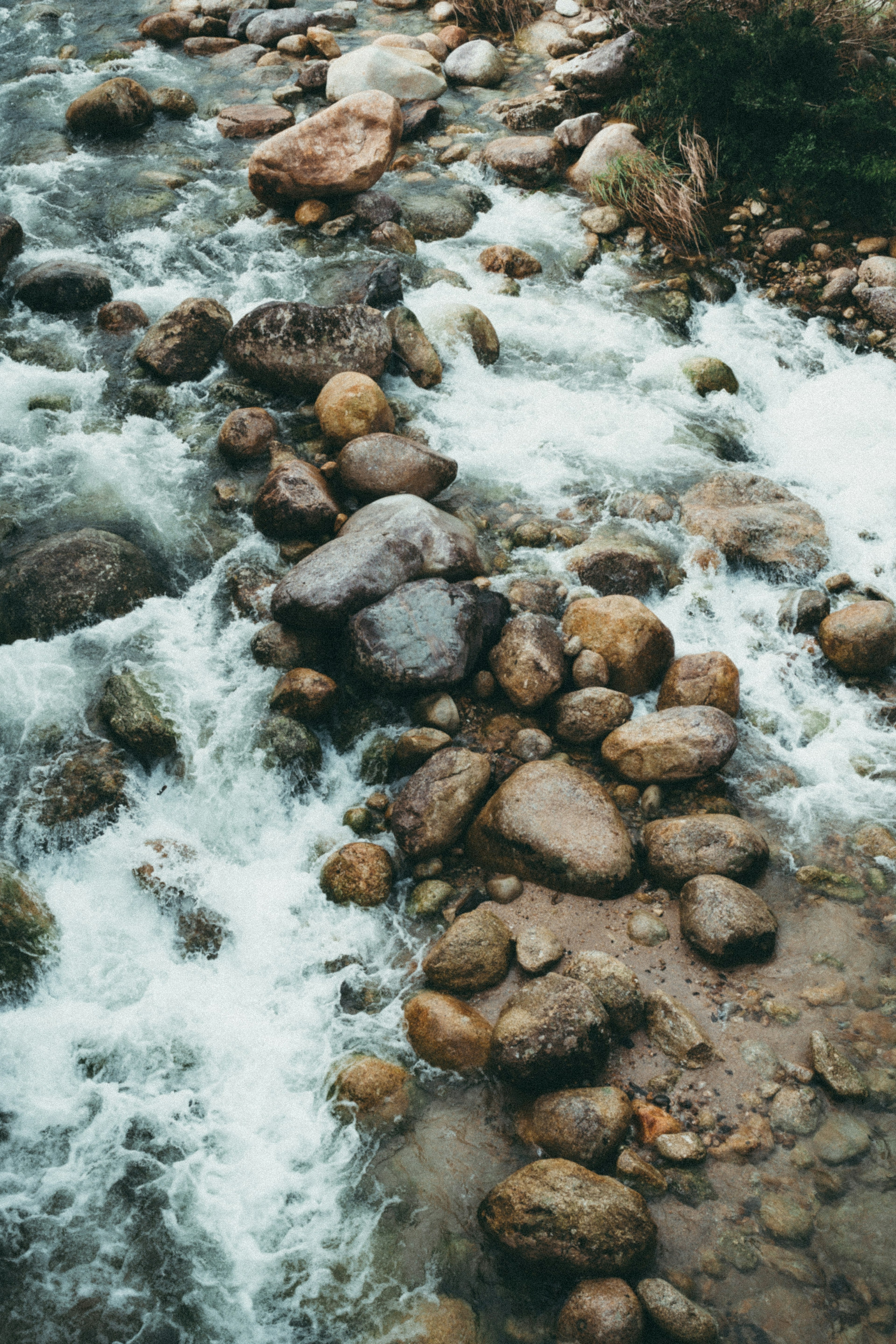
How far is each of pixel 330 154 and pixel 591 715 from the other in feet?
22.8

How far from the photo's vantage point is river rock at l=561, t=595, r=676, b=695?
501 centimetres

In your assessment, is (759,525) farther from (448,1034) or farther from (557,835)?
(448,1034)

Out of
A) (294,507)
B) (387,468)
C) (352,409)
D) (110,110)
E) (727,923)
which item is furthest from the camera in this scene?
(110,110)

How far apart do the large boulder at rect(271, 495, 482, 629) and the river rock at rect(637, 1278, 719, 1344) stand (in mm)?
3476

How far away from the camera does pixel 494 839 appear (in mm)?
4344

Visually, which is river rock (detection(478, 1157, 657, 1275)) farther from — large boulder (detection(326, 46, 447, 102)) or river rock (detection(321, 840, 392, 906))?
large boulder (detection(326, 46, 447, 102))

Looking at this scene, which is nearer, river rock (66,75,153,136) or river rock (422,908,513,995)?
river rock (422,908,513,995)

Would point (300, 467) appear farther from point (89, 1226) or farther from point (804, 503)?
point (89, 1226)

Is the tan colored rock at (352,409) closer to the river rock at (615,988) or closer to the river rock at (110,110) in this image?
the river rock at (615,988)

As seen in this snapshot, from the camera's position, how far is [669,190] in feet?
28.3

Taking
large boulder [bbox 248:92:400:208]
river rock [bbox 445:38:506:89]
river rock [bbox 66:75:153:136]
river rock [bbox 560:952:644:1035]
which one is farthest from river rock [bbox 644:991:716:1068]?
river rock [bbox 445:38:506:89]

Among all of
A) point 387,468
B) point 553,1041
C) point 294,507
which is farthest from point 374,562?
point 553,1041

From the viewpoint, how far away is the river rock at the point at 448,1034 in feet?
11.8

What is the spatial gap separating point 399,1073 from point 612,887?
132cm
